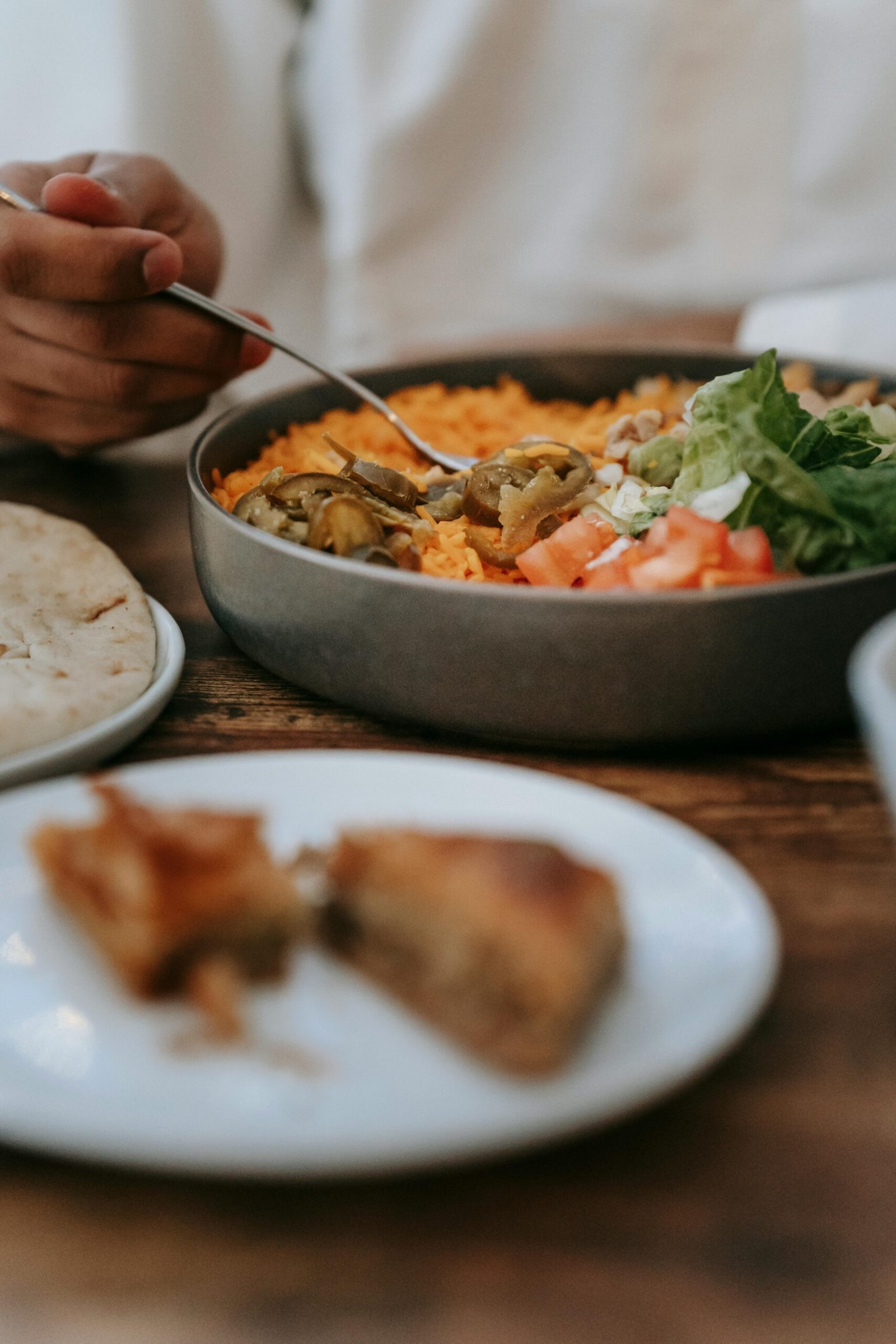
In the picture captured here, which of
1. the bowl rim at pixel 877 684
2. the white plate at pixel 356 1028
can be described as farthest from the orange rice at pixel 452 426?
the bowl rim at pixel 877 684

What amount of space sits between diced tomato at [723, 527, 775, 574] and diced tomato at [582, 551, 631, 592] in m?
0.12

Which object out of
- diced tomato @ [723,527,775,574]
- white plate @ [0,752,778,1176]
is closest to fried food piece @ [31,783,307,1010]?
white plate @ [0,752,778,1176]

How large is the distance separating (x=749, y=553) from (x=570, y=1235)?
860 mm

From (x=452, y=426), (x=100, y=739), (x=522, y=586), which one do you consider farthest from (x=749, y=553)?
(x=452, y=426)

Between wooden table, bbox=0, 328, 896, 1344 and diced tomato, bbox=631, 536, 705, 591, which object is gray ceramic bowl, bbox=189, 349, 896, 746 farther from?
wooden table, bbox=0, 328, 896, 1344

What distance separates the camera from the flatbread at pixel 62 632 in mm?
1268

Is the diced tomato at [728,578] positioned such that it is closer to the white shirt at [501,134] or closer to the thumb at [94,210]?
the thumb at [94,210]

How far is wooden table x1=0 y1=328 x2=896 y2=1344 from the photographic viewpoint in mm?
721

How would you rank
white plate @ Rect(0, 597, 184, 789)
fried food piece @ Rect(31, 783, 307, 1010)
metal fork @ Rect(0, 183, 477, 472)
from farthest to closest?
metal fork @ Rect(0, 183, 477, 472)
white plate @ Rect(0, 597, 184, 789)
fried food piece @ Rect(31, 783, 307, 1010)

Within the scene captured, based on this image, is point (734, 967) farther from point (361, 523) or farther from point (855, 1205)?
point (361, 523)

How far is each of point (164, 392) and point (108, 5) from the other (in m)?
2.11

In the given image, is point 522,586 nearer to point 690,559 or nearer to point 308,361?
point 690,559

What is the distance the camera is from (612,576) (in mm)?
1439

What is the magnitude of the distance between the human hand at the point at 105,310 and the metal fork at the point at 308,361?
30 millimetres
